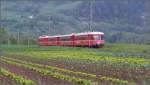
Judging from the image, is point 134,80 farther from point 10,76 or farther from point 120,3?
point 120,3

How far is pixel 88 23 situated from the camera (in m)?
57.2

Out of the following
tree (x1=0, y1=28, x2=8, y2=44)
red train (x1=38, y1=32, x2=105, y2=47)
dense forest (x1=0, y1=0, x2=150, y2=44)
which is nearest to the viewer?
red train (x1=38, y1=32, x2=105, y2=47)

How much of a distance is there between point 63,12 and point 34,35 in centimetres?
2247

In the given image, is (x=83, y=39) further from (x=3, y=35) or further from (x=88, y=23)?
(x=3, y=35)

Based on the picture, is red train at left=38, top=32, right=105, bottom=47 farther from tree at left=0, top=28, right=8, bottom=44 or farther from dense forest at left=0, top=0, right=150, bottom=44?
dense forest at left=0, top=0, right=150, bottom=44

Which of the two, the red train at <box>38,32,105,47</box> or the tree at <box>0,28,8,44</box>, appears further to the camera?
the tree at <box>0,28,8,44</box>

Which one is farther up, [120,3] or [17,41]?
[120,3]

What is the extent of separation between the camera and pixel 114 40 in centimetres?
5722

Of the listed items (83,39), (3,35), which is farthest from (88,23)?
(3,35)

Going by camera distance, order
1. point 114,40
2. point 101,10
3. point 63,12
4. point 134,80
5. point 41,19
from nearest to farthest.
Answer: point 134,80
point 114,40
point 101,10
point 41,19
point 63,12

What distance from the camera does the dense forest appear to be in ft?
192

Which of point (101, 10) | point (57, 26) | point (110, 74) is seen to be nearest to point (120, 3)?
point (101, 10)

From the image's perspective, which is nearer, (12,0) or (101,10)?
(12,0)

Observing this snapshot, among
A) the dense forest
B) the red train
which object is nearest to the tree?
the dense forest
